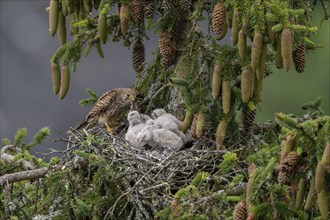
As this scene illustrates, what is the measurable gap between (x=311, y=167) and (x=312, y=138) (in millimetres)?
132

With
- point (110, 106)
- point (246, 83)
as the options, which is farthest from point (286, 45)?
point (110, 106)

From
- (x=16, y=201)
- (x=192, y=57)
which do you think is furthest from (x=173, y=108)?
(x=16, y=201)

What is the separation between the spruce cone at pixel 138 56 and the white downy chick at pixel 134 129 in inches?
16.5

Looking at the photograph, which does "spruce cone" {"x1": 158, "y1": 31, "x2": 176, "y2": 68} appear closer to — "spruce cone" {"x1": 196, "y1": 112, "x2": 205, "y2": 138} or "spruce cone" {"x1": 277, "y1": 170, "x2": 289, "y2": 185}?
"spruce cone" {"x1": 196, "y1": 112, "x2": 205, "y2": 138}

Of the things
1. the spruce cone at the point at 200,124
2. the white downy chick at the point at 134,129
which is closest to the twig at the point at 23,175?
the white downy chick at the point at 134,129

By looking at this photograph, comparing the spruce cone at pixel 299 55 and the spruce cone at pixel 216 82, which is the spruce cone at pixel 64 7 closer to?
the spruce cone at pixel 216 82

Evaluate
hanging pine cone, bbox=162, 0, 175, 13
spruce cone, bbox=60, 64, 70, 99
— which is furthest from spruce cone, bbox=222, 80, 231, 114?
spruce cone, bbox=60, 64, 70, 99

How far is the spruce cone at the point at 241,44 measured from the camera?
752 cm

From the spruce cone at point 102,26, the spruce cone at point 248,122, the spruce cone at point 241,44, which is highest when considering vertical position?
the spruce cone at point 102,26

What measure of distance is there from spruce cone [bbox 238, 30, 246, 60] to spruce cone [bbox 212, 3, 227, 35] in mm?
337

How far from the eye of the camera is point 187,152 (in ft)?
27.2

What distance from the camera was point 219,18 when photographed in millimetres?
7879

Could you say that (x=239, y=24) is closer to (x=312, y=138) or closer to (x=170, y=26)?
→ (x=170, y=26)

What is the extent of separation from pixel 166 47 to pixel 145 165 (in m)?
0.83
